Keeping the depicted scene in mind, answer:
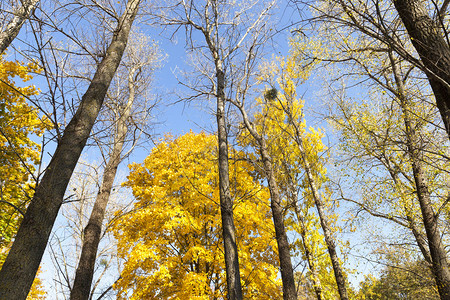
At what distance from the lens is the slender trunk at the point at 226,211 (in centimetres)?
356

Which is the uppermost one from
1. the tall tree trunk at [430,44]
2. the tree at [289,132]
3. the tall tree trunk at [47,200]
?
the tree at [289,132]

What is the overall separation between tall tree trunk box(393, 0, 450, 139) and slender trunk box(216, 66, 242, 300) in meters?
2.96

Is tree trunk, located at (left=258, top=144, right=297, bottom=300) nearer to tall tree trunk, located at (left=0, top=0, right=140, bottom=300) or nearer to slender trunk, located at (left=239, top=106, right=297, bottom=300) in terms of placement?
slender trunk, located at (left=239, top=106, right=297, bottom=300)

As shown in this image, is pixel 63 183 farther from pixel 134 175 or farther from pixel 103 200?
pixel 134 175

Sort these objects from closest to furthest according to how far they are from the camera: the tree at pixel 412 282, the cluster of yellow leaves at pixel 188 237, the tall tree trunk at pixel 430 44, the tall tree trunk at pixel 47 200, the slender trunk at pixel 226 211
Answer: the tall tree trunk at pixel 47 200
the tall tree trunk at pixel 430 44
the slender trunk at pixel 226 211
the tree at pixel 412 282
the cluster of yellow leaves at pixel 188 237

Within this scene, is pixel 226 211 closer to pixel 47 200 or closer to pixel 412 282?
pixel 47 200

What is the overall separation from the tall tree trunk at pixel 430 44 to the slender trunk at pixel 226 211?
296 centimetres

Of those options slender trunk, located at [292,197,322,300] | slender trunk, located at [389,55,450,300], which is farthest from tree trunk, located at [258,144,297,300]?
slender trunk, located at [389,55,450,300]

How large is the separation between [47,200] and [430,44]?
Result: 388 centimetres

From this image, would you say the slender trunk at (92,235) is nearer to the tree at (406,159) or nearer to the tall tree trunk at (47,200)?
the tall tree trunk at (47,200)

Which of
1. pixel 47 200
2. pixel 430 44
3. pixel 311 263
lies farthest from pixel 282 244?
pixel 47 200

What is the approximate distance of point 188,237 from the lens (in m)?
9.16

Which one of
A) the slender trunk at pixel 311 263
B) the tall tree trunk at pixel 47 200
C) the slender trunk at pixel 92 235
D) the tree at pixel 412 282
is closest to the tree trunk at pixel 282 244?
Answer: the slender trunk at pixel 311 263

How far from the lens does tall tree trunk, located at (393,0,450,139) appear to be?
2344 millimetres
